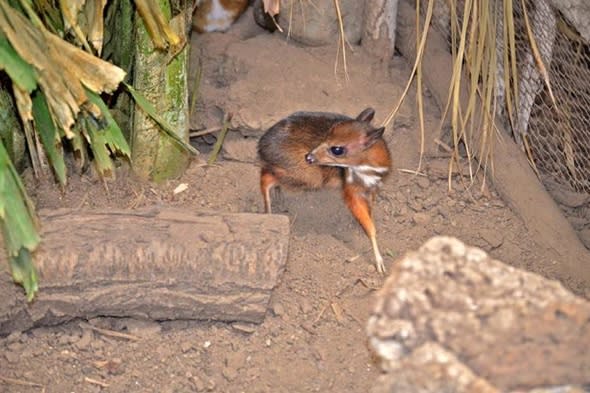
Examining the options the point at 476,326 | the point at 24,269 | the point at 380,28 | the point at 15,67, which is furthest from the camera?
the point at 380,28

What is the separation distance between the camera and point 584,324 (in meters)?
2.14

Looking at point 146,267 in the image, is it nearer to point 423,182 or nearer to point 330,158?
point 330,158

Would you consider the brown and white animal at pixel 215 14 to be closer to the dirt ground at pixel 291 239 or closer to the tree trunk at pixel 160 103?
the dirt ground at pixel 291 239

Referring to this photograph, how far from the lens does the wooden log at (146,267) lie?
3.84 m

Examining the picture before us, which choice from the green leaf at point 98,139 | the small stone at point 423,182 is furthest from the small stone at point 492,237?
the green leaf at point 98,139

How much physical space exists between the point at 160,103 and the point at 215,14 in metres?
0.73

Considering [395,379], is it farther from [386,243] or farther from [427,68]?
[427,68]

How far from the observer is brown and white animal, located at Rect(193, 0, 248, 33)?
199 inches

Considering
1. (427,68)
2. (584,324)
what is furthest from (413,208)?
(584,324)

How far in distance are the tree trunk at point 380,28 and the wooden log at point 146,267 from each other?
4.33ft

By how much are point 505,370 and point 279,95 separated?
9.62 ft

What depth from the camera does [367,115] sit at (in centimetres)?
444

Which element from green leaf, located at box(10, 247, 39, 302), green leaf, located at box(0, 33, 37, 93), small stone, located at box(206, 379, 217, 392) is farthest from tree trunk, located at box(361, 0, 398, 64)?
green leaf, located at box(10, 247, 39, 302)

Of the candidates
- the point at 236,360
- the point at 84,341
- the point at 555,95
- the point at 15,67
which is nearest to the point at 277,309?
the point at 236,360
